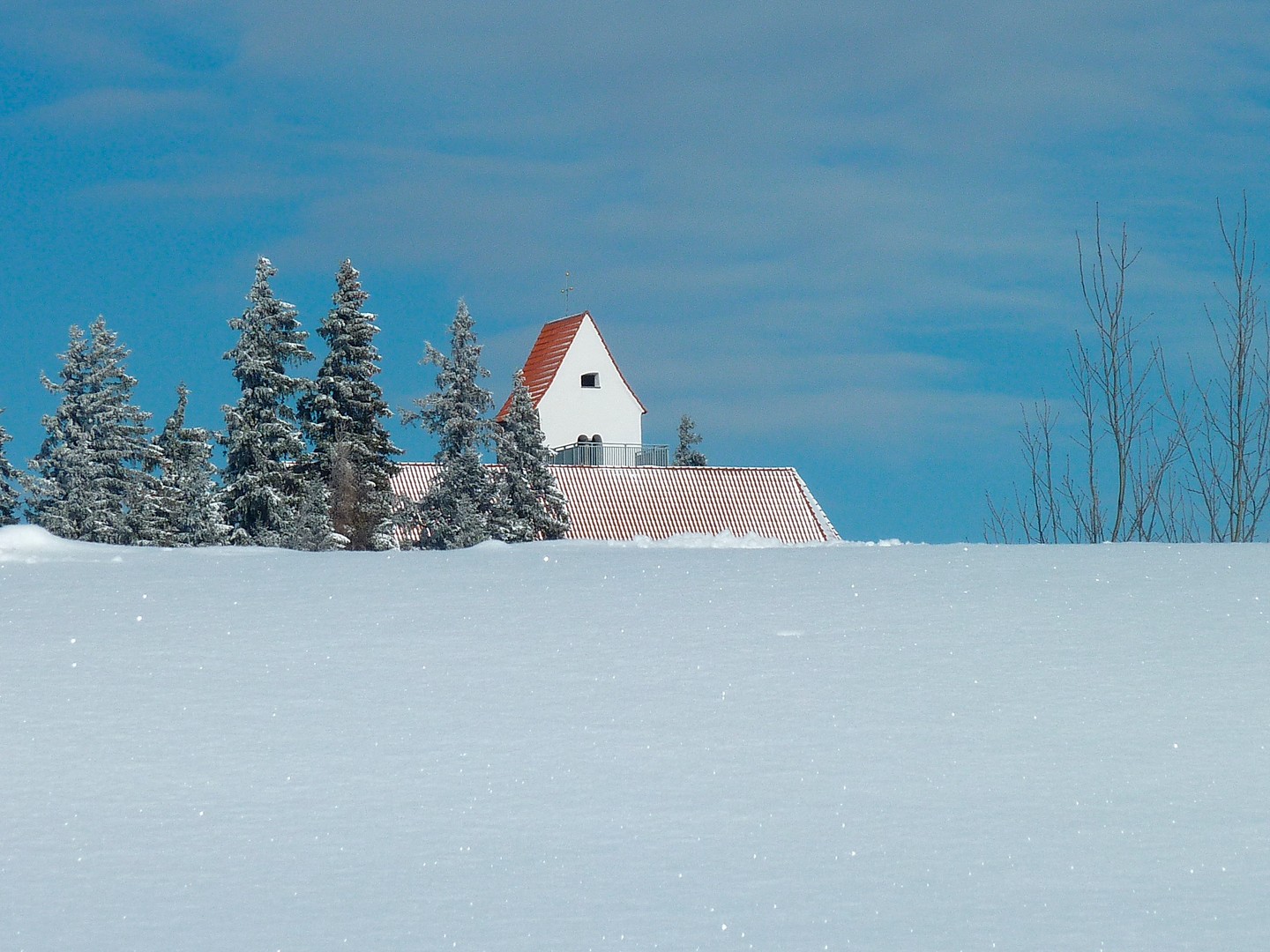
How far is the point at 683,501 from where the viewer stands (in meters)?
33.4

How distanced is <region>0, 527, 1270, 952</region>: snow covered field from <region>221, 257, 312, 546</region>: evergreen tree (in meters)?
20.9

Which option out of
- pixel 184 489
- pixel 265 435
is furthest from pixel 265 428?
pixel 184 489

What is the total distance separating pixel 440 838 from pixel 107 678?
5.26ft

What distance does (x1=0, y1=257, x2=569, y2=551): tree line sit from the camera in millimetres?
26344

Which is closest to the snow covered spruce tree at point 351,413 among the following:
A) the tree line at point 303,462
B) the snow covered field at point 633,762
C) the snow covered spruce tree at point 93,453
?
the tree line at point 303,462

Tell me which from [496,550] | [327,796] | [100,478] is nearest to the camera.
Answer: [327,796]

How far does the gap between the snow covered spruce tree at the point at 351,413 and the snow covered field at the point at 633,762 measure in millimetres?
21147

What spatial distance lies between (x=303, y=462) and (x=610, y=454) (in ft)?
56.3

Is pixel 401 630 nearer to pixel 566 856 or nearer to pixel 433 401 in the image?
pixel 566 856

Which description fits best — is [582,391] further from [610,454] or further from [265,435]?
[265,435]

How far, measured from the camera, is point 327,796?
3912 mm

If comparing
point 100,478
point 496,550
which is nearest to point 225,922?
point 496,550

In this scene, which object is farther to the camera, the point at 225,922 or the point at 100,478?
the point at 100,478

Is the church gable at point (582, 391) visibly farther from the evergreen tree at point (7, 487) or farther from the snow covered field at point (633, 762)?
the snow covered field at point (633, 762)
